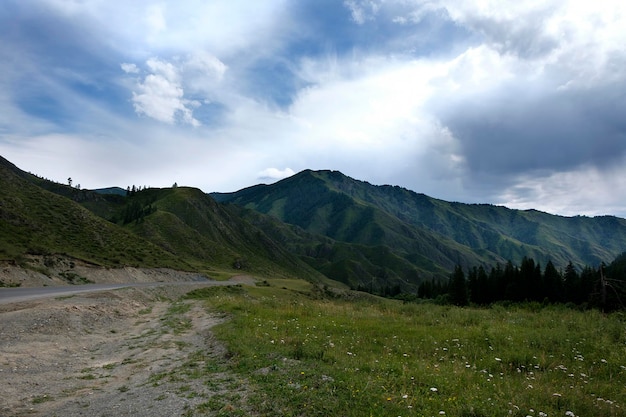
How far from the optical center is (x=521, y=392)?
875cm

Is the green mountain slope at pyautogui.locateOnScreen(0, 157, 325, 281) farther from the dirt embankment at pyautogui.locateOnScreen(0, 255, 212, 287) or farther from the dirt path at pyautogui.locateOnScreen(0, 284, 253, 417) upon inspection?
the dirt path at pyautogui.locateOnScreen(0, 284, 253, 417)

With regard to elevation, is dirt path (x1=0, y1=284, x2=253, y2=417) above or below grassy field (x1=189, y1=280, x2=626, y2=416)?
below

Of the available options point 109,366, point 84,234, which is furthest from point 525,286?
point 84,234

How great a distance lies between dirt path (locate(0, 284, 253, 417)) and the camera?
30.6ft

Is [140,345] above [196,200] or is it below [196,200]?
below

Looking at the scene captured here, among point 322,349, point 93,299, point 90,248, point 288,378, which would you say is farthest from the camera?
point 90,248

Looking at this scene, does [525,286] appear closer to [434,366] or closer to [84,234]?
[434,366]

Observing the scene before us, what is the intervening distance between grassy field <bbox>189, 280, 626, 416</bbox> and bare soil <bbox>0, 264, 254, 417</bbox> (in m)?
1.27

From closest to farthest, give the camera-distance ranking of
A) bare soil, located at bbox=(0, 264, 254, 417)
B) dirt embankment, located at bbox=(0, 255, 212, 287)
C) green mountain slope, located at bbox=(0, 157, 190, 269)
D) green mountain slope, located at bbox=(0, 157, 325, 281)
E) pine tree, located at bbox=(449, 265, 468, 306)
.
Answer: bare soil, located at bbox=(0, 264, 254, 417), dirt embankment, located at bbox=(0, 255, 212, 287), green mountain slope, located at bbox=(0, 157, 190, 269), green mountain slope, located at bbox=(0, 157, 325, 281), pine tree, located at bbox=(449, 265, 468, 306)

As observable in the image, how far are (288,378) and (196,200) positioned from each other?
19657 cm

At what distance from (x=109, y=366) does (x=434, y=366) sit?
1246cm

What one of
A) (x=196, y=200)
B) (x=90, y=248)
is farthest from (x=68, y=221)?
(x=196, y=200)

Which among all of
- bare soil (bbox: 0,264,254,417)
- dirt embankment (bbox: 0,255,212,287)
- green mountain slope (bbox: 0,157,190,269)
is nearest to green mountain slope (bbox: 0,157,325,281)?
green mountain slope (bbox: 0,157,190,269)

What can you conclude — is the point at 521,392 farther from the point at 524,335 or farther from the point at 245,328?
the point at 245,328
